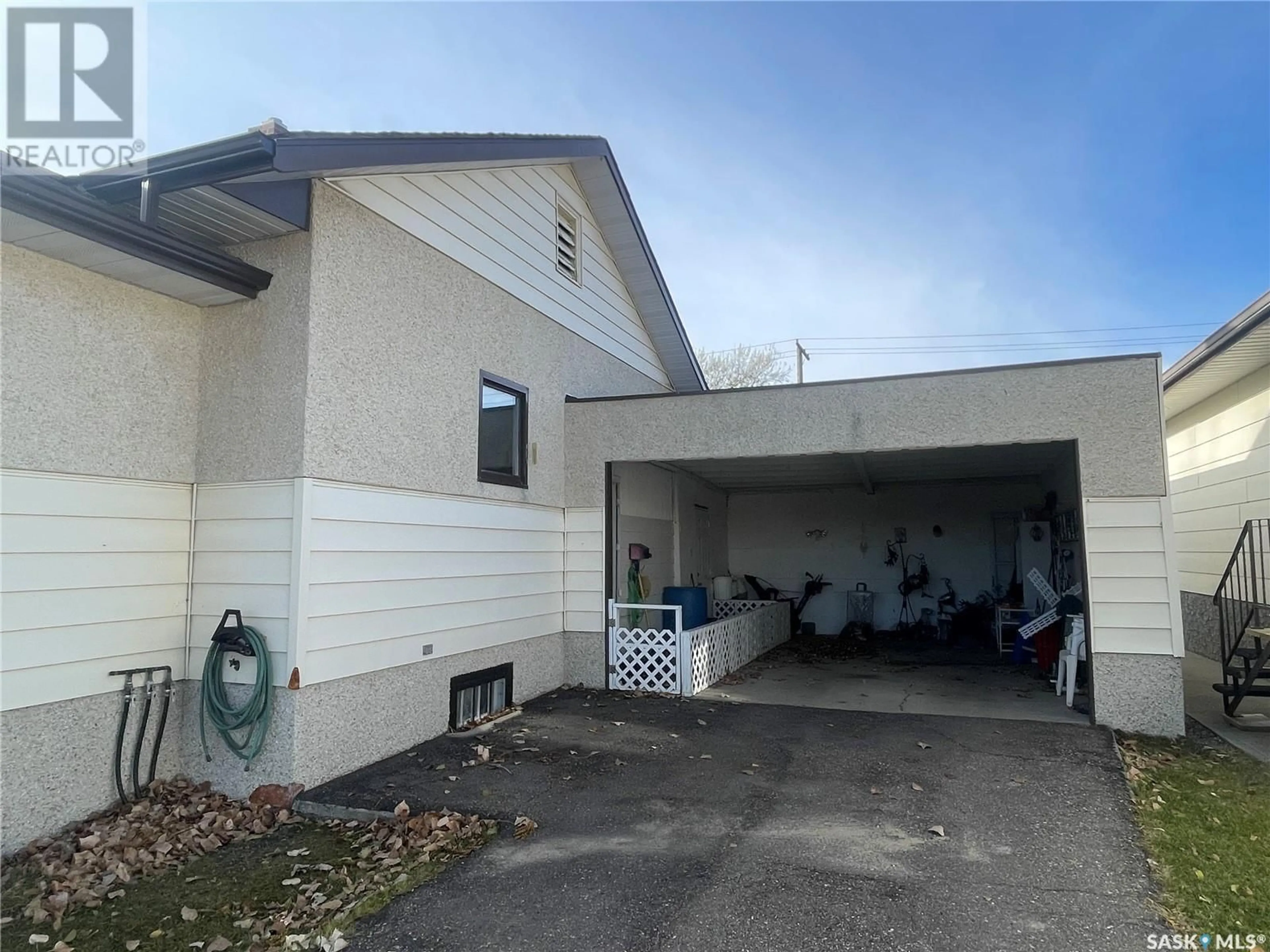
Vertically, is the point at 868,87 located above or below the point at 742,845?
above

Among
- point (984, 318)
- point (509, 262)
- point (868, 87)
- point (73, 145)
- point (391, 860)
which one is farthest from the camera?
point (984, 318)

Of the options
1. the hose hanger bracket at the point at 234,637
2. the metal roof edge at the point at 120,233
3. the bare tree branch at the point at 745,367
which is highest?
the bare tree branch at the point at 745,367

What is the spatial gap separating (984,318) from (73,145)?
36.0m

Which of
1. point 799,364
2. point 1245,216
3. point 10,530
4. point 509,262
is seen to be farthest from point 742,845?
point 799,364

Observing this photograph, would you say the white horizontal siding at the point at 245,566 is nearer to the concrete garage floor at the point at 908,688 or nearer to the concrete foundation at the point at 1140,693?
the concrete garage floor at the point at 908,688

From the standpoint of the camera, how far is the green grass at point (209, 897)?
124 inches

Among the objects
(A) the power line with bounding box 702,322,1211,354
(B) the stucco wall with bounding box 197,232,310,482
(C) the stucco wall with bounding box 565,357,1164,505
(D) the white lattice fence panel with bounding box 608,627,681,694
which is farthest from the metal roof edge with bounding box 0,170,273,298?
(A) the power line with bounding box 702,322,1211,354

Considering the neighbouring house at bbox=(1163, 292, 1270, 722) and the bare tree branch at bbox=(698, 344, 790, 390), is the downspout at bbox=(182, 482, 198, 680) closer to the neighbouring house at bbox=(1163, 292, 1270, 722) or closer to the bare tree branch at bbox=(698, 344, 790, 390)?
the neighbouring house at bbox=(1163, 292, 1270, 722)

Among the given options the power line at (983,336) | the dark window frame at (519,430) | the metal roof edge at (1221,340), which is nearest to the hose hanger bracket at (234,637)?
the dark window frame at (519,430)

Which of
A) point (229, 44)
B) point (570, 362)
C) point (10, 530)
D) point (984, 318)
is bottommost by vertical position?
point (10, 530)

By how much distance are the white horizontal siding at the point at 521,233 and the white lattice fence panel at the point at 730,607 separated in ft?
16.0

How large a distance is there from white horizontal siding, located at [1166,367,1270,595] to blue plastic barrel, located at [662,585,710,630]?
229 inches

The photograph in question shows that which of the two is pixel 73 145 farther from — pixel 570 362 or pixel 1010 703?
pixel 1010 703

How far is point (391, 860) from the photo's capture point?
382 cm
